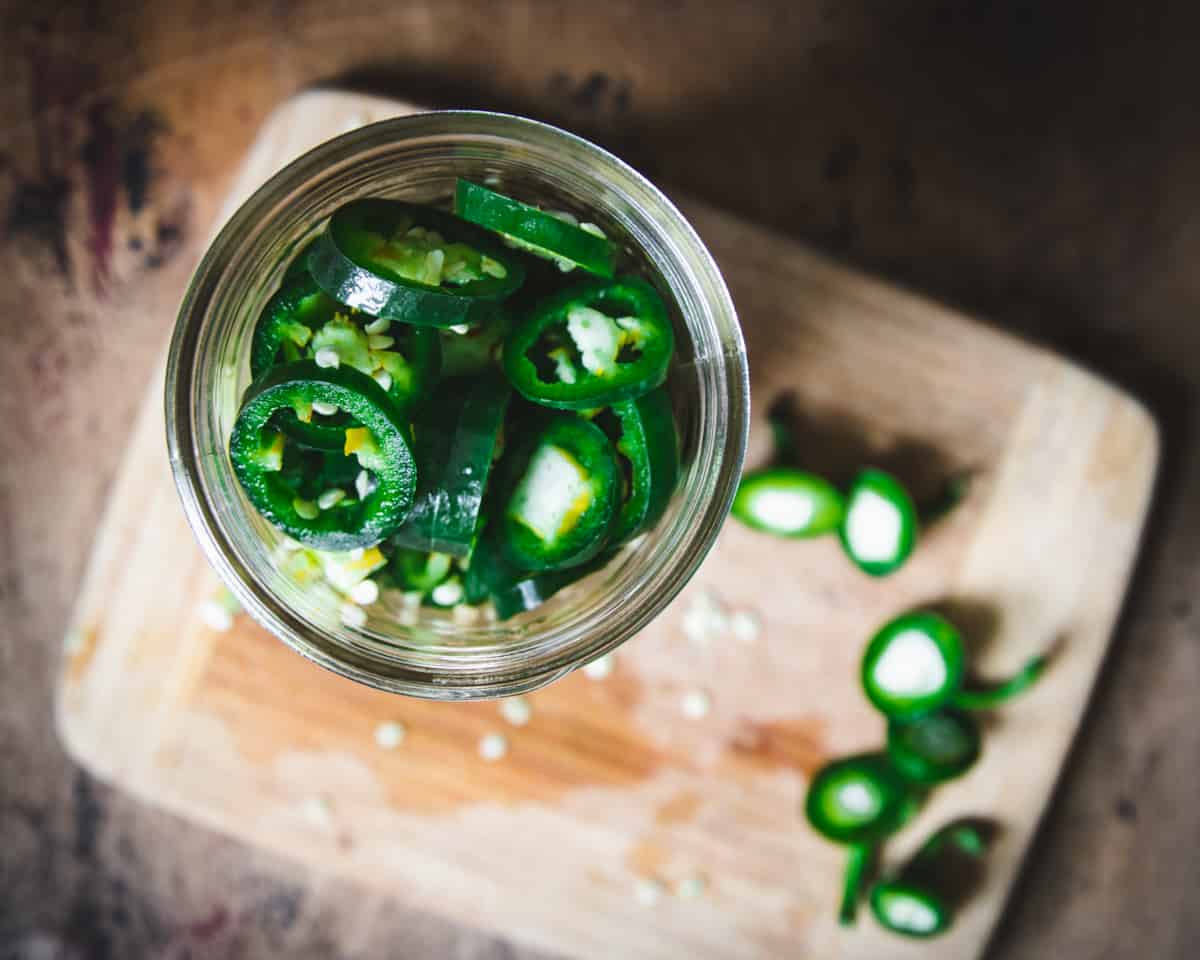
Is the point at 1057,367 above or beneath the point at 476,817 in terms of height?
above

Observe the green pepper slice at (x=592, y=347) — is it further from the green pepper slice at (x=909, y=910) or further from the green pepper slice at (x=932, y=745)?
the green pepper slice at (x=909, y=910)

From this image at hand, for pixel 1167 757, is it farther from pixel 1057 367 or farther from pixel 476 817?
pixel 476 817

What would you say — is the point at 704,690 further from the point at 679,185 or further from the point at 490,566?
the point at 679,185

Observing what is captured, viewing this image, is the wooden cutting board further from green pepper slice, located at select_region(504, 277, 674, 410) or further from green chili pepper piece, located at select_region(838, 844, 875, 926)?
green pepper slice, located at select_region(504, 277, 674, 410)

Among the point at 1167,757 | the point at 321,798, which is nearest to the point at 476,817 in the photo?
the point at 321,798

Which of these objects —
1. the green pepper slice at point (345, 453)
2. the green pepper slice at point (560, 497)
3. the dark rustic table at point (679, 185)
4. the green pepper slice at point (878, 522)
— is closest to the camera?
the green pepper slice at point (345, 453)

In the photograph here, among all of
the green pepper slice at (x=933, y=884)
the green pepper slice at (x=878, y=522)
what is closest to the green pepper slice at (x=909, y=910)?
the green pepper slice at (x=933, y=884)

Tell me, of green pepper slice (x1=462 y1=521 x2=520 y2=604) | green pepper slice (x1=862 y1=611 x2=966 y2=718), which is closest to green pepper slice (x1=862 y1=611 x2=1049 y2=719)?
green pepper slice (x1=862 y1=611 x2=966 y2=718)
